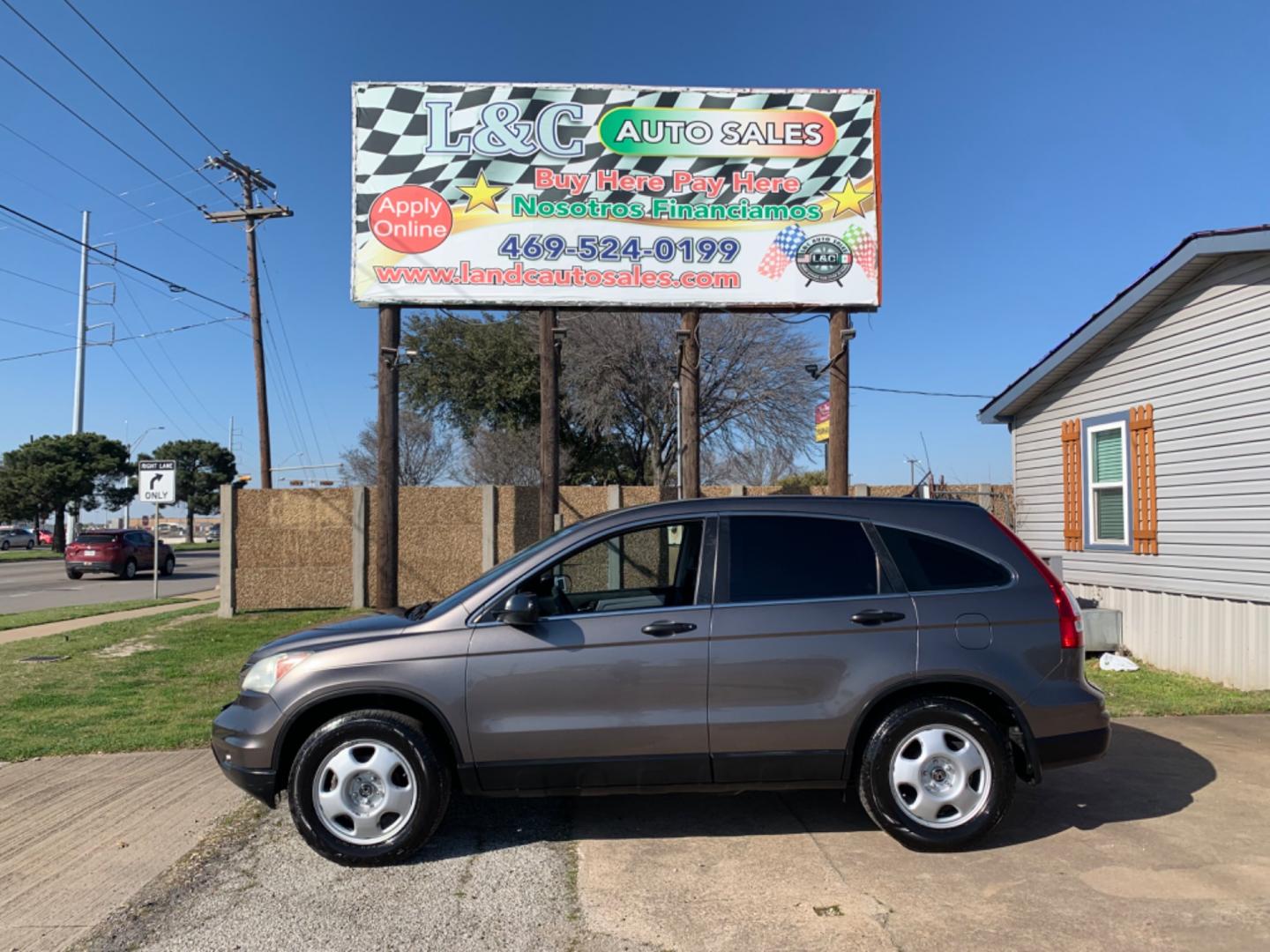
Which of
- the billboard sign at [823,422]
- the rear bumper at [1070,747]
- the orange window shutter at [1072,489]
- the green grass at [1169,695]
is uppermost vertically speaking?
the billboard sign at [823,422]

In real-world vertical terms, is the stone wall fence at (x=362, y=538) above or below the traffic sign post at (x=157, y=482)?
below

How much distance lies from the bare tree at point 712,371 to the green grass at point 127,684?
44.8ft

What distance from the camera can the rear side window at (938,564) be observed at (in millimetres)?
4469

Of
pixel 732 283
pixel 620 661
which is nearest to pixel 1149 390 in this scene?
pixel 732 283

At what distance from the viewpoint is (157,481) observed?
55.3 feet

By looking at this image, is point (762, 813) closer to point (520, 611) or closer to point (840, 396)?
point (520, 611)

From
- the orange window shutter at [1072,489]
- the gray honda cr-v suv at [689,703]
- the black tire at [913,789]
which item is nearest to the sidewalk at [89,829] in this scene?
the gray honda cr-v suv at [689,703]

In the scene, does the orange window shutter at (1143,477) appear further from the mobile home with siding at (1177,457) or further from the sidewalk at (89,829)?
the sidewalk at (89,829)

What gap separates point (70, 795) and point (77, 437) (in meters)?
50.8

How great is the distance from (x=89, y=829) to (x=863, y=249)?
9.65m

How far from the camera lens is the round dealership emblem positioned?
10672 millimetres

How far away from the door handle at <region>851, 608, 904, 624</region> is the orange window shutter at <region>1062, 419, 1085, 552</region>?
7425mm

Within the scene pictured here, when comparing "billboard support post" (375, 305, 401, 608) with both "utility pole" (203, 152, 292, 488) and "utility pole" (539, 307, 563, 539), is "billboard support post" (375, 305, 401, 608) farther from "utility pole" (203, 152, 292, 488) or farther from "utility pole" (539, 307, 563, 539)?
"utility pole" (203, 152, 292, 488)

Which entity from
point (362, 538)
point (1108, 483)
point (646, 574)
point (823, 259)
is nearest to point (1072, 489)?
point (1108, 483)
